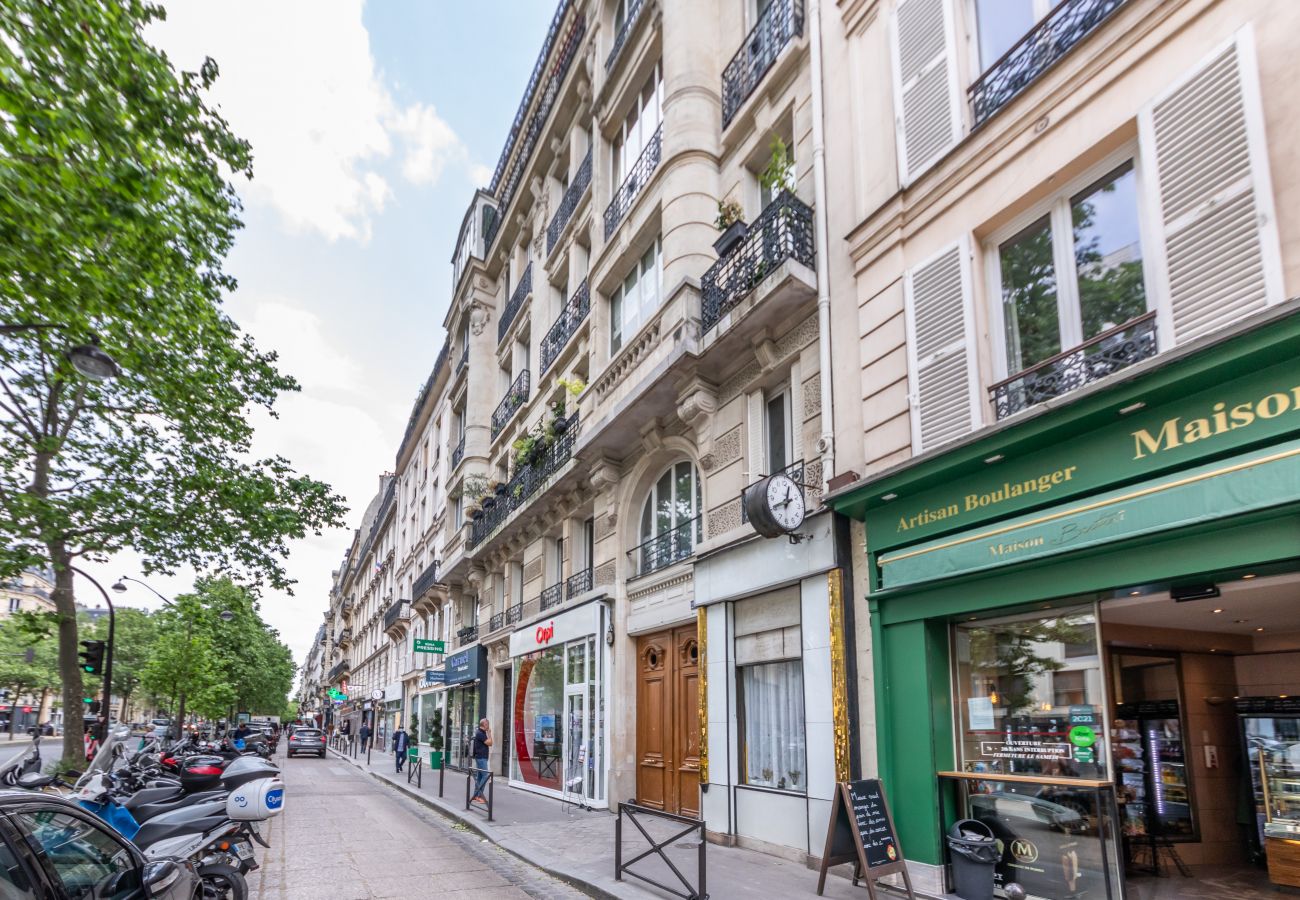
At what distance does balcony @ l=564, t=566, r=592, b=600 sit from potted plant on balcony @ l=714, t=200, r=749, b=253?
727 centimetres

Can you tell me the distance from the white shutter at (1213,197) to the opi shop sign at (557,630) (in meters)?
10.6

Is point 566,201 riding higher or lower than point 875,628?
higher

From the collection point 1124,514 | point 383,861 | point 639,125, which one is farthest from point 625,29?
point 383,861

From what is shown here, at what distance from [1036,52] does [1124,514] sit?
172 inches

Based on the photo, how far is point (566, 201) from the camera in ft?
62.2

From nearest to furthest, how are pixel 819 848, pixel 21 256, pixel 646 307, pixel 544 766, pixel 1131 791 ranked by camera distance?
pixel 21 256 < pixel 819 848 < pixel 1131 791 < pixel 646 307 < pixel 544 766

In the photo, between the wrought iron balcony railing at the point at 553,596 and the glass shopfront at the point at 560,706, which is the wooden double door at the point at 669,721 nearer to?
the glass shopfront at the point at 560,706

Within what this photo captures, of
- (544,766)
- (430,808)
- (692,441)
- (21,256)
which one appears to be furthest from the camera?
(544,766)

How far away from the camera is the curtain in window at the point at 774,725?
9.38 m

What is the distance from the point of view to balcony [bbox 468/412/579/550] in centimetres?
1677

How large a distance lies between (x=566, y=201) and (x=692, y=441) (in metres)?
9.08

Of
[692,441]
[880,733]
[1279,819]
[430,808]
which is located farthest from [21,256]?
[1279,819]

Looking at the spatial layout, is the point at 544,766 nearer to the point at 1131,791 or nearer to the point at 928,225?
the point at 1131,791

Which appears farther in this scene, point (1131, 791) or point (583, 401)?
point (583, 401)
